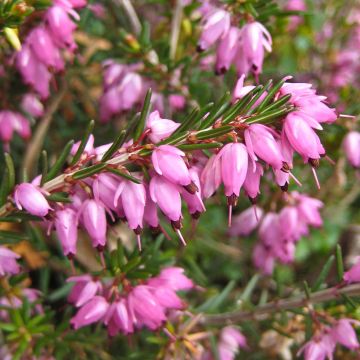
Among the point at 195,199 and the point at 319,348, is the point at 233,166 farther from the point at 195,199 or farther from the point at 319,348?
the point at 319,348

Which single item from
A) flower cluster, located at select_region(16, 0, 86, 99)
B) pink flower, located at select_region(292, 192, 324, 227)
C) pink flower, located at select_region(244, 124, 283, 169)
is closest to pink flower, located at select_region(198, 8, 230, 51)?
flower cluster, located at select_region(16, 0, 86, 99)

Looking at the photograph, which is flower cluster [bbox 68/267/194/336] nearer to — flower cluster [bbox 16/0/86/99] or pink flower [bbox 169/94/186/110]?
flower cluster [bbox 16/0/86/99]

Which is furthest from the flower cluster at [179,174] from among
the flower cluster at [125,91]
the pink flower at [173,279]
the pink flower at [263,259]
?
the pink flower at [263,259]

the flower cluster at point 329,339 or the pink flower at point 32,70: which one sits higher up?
the pink flower at point 32,70

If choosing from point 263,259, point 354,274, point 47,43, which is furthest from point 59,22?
point 263,259

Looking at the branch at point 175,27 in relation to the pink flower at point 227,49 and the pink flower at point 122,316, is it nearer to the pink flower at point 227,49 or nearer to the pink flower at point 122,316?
the pink flower at point 227,49
